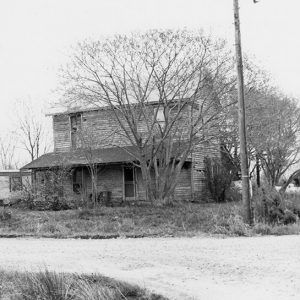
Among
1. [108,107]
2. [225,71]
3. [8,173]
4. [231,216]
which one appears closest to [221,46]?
[225,71]

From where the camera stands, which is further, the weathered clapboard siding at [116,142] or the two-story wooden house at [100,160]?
the two-story wooden house at [100,160]

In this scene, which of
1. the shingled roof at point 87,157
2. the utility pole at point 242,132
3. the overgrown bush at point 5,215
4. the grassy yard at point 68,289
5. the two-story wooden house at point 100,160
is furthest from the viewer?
the shingled roof at point 87,157

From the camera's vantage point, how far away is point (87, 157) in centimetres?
2780

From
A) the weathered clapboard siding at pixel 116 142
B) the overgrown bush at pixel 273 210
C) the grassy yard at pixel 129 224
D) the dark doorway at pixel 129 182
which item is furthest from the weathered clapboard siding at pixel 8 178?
the overgrown bush at pixel 273 210

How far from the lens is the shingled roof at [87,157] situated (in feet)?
92.9

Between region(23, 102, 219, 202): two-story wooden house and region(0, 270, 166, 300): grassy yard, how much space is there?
60.6ft

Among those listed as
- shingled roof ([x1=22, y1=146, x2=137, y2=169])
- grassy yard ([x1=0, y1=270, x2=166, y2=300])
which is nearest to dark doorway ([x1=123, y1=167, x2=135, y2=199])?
shingled roof ([x1=22, y1=146, x2=137, y2=169])

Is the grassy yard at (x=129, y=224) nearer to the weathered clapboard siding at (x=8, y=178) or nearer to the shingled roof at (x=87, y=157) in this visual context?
the shingled roof at (x=87, y=157)

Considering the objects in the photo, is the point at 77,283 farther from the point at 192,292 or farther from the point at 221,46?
the point at 221,46

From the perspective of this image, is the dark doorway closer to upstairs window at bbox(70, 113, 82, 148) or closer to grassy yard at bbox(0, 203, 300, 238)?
upstairs window at bbox(70, 113, 82, 148)

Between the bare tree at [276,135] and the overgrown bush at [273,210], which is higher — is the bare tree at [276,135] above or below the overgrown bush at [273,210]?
above

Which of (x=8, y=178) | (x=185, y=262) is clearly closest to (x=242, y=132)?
(x=185, y=262)

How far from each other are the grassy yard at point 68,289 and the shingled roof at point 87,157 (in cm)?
1853

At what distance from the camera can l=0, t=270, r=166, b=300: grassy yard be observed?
7953 millimetres
